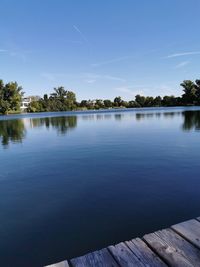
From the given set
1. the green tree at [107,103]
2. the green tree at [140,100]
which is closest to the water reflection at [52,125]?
the green tree at [140,100]

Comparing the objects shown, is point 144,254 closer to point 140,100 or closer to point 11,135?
point 11,135

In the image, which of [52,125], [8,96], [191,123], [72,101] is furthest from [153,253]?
[72,101]

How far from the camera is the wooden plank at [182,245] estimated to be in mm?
2192

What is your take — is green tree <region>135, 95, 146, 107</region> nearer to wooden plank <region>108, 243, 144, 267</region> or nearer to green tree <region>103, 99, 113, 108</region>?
green tree <region>103, 99, 113, 108</region>

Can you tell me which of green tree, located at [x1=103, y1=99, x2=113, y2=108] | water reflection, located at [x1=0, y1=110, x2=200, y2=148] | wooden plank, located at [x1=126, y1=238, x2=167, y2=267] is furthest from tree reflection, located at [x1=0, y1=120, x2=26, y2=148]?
green tree, located at [x1=103, y1=99, x2=113, y2=108]

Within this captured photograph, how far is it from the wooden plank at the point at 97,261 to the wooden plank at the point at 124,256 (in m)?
0.06

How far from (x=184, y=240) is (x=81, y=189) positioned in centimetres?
328

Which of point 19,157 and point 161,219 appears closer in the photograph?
point 161,219

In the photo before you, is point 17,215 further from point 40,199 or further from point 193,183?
point 193,183

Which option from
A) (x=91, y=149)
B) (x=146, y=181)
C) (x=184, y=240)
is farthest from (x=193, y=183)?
(x=91, y=149)

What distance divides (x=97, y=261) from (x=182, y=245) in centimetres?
95

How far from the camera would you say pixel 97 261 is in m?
2.25

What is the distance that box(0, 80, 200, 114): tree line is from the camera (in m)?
70.2

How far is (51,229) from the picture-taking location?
3.70 metres
